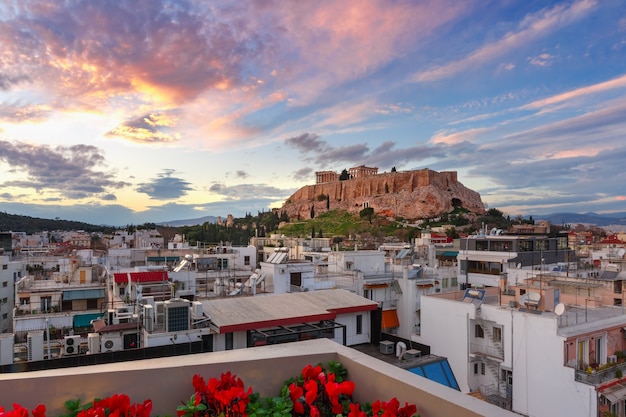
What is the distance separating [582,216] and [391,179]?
374ft

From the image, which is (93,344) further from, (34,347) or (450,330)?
(450,330)

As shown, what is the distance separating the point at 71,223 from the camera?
102688 mm

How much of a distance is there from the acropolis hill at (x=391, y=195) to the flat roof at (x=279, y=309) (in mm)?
75276

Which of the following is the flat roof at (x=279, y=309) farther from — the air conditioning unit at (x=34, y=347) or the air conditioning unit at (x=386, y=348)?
the air conditioning unit at (x=34, y=347)

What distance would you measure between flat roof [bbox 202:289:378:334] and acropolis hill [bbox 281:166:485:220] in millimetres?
75276

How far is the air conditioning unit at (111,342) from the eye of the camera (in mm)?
8438

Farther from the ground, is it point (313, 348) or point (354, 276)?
point (313, 348)

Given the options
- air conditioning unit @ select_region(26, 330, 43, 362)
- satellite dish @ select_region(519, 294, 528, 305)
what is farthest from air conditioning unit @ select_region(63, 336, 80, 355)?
satellite dish @ select_region(519, 294, 528, 305)

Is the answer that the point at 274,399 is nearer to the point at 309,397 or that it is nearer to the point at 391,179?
the point at 309,397

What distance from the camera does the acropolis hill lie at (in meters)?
87.1

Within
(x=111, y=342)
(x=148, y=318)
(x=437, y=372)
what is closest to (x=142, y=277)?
(x=111, y=342)

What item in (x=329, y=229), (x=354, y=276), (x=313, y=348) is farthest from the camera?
(x=329, y=229)

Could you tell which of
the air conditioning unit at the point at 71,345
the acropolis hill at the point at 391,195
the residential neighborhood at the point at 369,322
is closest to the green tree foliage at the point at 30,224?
the acropolis hill at the point at 391,195

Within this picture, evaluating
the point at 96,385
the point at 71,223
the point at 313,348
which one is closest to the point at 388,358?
the point at 313,348
